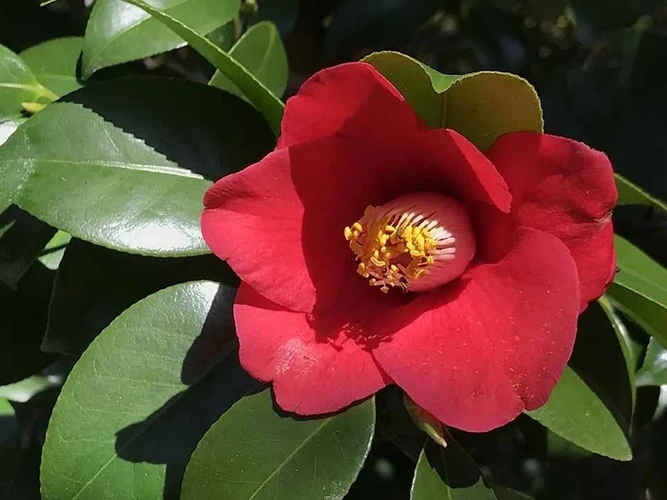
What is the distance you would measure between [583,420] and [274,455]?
0.91 ft

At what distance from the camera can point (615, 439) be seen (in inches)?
31.3

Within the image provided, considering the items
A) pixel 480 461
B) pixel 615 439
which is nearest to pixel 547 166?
pixel 615 439

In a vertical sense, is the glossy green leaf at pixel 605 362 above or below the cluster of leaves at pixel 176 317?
below

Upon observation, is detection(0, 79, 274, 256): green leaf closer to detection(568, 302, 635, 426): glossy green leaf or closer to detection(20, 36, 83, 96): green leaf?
detection(20, 36, 83, 96): green leaf

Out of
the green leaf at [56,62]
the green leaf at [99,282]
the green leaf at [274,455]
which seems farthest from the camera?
the green leaf at [56,62]

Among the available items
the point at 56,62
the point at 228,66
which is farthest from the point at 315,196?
the point at 56,62

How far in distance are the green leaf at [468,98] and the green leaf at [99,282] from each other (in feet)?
0.99

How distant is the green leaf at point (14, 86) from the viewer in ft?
3.10

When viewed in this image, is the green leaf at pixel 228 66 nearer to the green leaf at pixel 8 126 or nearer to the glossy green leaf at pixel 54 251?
the green leaf at pixel 8 126

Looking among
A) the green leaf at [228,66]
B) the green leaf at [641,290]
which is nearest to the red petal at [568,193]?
the green leaf at [641,290]

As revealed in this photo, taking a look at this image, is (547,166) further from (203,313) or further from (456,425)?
(203,313)

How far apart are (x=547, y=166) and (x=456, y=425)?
0.20 meters

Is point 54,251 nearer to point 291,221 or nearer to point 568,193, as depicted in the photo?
point 291,221

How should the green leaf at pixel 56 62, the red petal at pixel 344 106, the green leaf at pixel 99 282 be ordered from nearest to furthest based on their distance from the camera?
the red petal at pixel 344 106
the green leaf at pixel 99 282
the green leaf at pixel 56 62
